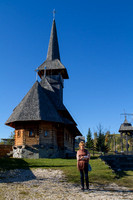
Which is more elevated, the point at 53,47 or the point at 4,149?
the point at 53,47

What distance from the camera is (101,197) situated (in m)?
6.40

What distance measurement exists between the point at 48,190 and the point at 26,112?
14.8 metres

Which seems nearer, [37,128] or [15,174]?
[15,174]

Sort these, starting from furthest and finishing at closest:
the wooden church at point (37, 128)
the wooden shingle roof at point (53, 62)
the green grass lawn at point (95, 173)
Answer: the wooden shingle roof at point (53, 62)
the wooden church at point (37, 128)
the green grass lawn at point (95, 173)

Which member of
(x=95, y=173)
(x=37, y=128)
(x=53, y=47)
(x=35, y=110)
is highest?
(x=53, y=47)

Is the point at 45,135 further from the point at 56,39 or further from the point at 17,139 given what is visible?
the point at 56,39

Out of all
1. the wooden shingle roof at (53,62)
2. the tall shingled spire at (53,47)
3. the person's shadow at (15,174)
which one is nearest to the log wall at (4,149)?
the person's shadow at (15,174)

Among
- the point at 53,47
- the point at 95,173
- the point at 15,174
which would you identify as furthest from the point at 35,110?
the point at 53,47

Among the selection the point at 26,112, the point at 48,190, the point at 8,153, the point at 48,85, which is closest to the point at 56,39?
the point at 48,85

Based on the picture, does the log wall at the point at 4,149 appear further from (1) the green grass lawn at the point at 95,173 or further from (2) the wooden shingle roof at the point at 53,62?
(2) the wooden shingle roof at the point at 53,62

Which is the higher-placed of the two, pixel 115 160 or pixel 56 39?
pixel 56 39

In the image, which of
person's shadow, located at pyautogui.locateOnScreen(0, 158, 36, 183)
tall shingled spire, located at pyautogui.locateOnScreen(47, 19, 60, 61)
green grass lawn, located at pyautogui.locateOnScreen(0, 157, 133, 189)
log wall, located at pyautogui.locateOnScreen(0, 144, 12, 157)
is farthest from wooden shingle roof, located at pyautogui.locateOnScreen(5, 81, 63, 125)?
tall shingled spire, located at pyautogui.locateOnScreen(47, 19, 60, 61)

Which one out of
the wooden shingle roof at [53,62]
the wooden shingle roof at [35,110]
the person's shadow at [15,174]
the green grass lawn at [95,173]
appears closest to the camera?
the person's shadow at [15,174]

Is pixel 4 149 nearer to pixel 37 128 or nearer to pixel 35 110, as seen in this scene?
pixel 37 128
